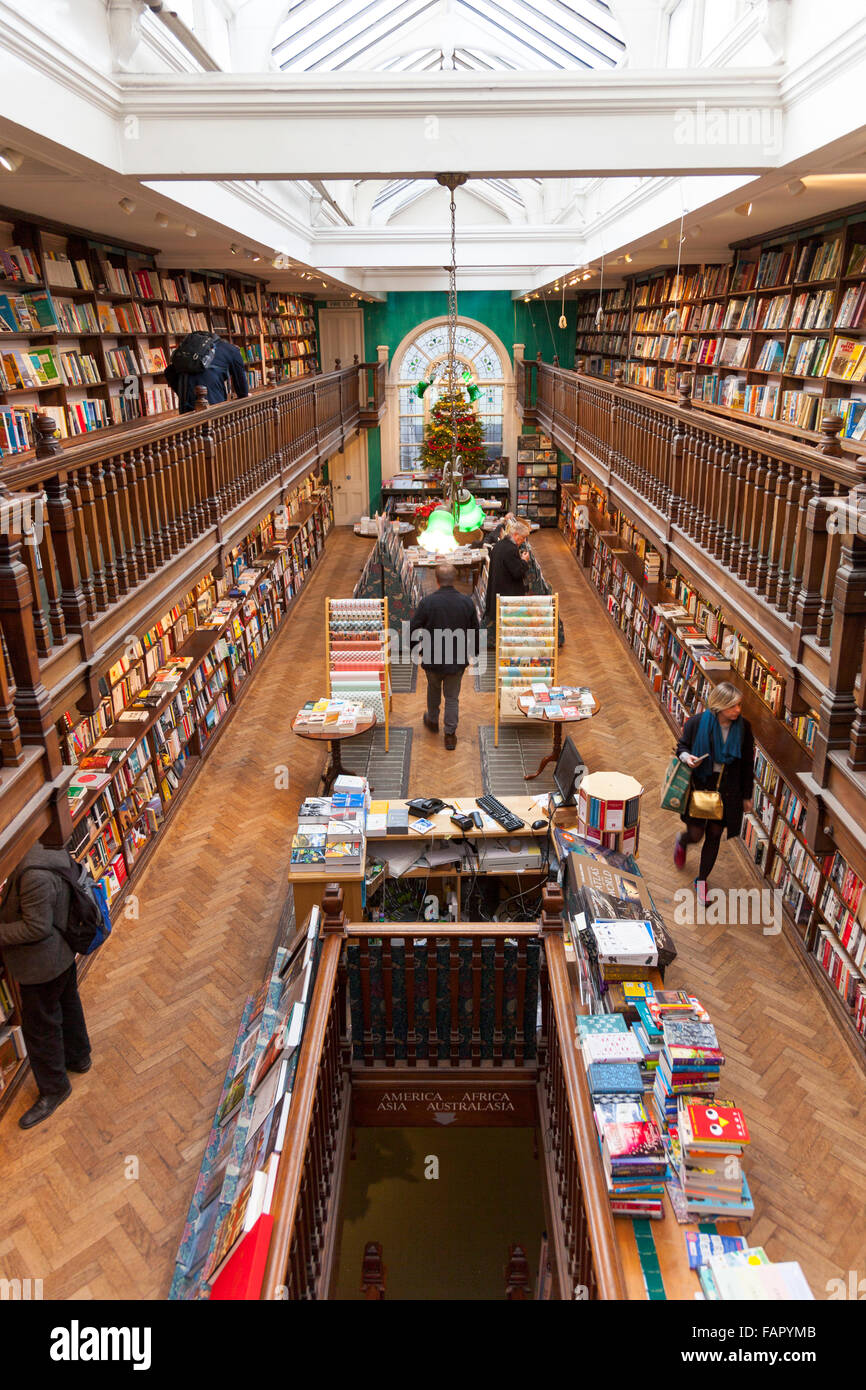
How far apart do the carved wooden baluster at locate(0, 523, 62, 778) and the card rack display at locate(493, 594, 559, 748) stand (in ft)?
16.7

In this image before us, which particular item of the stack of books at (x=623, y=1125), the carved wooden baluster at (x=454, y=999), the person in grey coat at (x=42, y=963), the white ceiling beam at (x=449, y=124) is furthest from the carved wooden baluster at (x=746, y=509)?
the person in grey coat at (x=42, y=963)

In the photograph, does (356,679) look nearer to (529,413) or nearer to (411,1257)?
(411,1257)

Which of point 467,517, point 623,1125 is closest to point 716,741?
point 623,1125

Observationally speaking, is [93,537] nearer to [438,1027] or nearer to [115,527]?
[115,527]

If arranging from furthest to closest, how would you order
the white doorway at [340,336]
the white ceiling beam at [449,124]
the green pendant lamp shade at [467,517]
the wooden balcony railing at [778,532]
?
the white doorway at [340,336]
the green pendant lamp shade at [467,517]
the white ceiling beam at [449,124]
the wooden balcony railing at [778,532]

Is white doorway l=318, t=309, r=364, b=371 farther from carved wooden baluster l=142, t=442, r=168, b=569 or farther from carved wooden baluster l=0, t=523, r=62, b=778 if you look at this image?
carved wooden baluster l=0, t=523, r=62, b=778

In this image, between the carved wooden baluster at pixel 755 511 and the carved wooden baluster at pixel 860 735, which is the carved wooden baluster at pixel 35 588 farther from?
the carved wooden baluster at pixel 755 511

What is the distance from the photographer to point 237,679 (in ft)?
29.3

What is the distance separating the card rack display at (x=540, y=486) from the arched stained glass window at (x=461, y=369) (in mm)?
1324

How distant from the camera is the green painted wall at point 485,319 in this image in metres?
18.2

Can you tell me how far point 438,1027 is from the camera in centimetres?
444

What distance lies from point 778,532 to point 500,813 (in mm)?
2483

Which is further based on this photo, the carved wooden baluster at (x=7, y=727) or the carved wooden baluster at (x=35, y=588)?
the carved wooden baluster at (x=35, y=588)

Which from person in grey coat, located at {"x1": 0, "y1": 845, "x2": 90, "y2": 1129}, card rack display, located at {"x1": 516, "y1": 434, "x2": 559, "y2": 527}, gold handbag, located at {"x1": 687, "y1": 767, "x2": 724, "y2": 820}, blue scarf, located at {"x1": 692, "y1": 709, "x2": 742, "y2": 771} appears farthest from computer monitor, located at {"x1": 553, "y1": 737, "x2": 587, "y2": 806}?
card rack display, located at {"x1": 516, "y1": 434, "x2": 559, "y2": 527}
